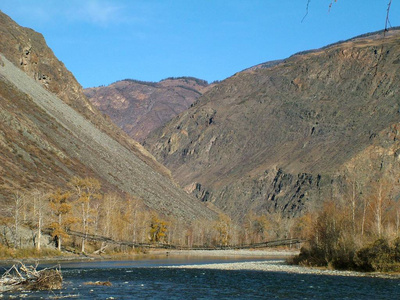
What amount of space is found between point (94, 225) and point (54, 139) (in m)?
43.4

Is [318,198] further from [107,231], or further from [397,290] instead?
[397,290]

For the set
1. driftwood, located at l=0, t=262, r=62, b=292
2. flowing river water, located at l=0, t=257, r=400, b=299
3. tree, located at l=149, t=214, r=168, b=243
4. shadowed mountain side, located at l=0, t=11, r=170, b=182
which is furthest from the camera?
shadowed mountain side, located at l=0, t=11, r=170, b=182

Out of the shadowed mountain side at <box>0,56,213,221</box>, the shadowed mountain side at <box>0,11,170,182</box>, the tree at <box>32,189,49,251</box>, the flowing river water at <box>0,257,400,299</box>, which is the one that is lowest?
the flowing river water at <box>0,257,400,299</box>

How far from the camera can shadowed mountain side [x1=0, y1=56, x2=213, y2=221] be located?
4225 inches

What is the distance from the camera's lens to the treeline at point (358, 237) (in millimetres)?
47000

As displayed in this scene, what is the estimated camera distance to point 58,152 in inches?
4798

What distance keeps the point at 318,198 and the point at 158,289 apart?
15094 centimetres

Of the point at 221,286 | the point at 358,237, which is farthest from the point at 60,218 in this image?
the point at 358,237

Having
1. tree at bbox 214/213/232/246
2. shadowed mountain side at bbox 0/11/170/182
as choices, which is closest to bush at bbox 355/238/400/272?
tree at bbox 214/213/232/246

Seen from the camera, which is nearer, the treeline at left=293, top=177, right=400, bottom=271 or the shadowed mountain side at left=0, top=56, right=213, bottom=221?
the treeline at left=293, top=177, right=400, bottom=271

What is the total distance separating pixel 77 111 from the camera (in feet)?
554

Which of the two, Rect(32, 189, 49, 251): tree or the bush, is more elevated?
Rect(32, 189, 49, 251): tree

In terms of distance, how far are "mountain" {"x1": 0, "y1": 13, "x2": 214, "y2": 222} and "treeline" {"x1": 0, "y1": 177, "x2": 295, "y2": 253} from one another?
6665 mm

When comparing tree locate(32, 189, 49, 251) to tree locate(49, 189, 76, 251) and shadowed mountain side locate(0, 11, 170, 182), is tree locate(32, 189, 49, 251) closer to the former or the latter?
tree locate(49, 189, 76, 251)
